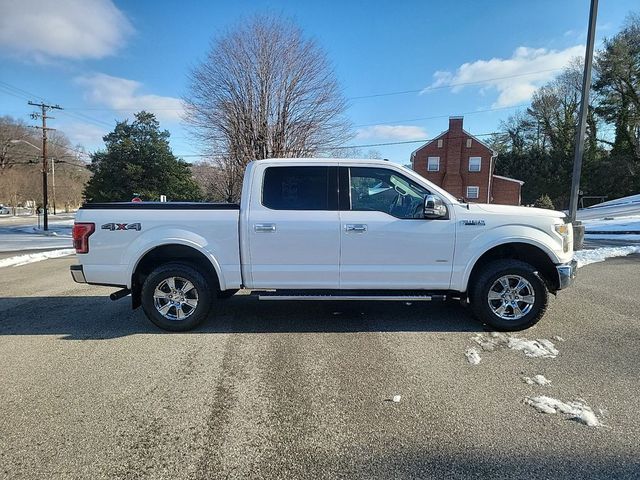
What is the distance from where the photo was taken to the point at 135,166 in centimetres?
3631

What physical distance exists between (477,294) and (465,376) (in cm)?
134

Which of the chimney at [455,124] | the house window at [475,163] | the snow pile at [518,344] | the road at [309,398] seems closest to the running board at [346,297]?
the road at [309,398]

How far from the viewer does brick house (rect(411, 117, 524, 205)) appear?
3872 centimetres

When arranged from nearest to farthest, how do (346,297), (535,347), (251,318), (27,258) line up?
1. (535,347)
2. (346,297)
3. (251,318)
4. (27,258)

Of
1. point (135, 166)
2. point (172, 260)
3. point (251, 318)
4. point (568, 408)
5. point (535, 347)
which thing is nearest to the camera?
point (568, 408)

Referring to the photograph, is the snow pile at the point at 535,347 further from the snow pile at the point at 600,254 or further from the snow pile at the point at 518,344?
the snow pile at the point at 600,254

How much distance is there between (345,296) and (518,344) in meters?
1.97

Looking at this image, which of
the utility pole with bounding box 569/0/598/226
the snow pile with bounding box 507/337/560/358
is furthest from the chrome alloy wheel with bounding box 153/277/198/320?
the utility pole with bounding box 569/0/598/226

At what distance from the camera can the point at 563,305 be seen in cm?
572

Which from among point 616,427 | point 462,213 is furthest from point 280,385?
point 462,213

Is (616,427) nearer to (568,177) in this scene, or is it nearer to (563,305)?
(563,305)

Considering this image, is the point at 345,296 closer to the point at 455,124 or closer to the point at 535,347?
the point at 535,347

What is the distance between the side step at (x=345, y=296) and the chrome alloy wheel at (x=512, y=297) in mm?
611

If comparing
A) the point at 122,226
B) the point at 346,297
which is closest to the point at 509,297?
the point at 346,297
